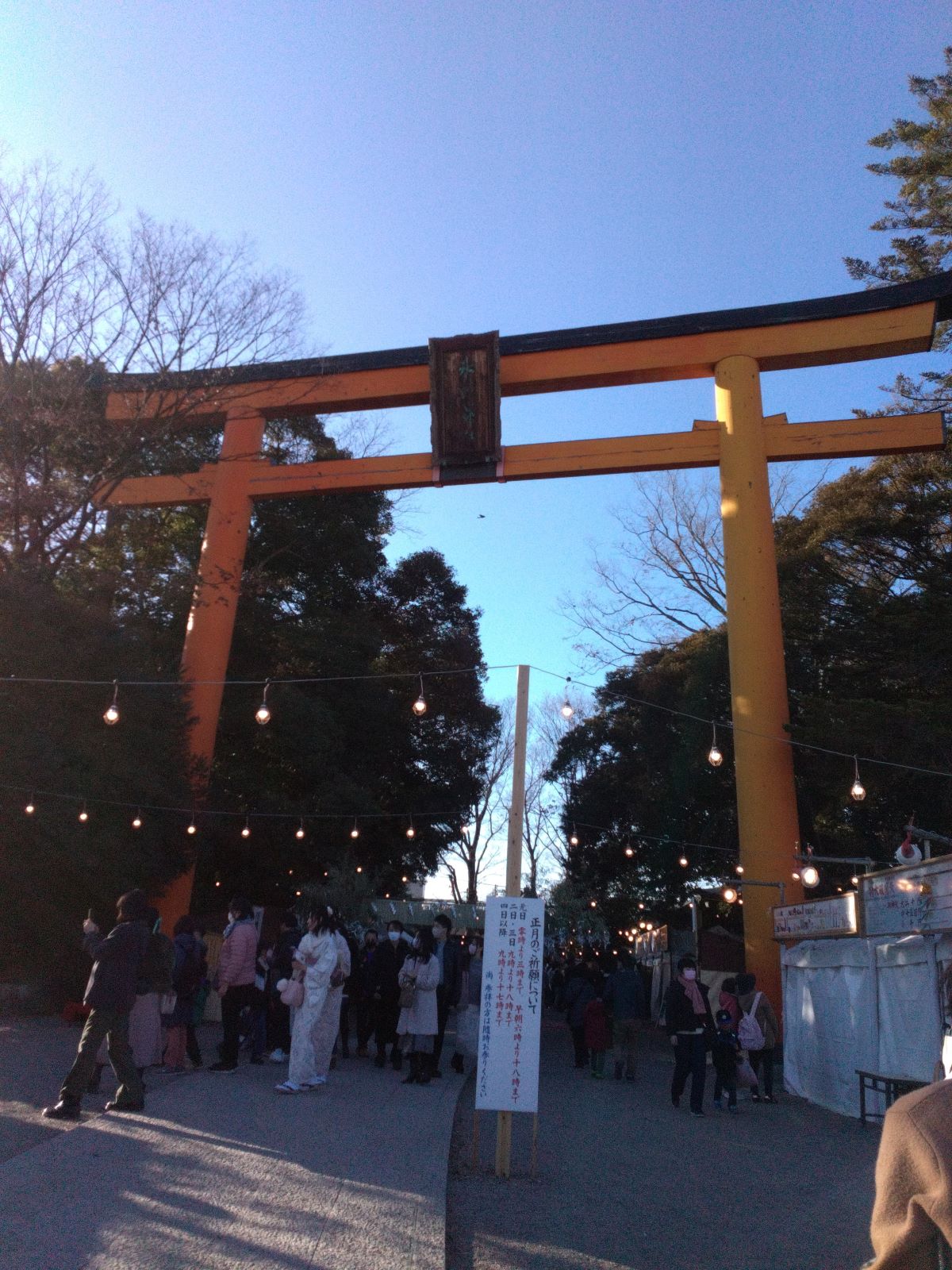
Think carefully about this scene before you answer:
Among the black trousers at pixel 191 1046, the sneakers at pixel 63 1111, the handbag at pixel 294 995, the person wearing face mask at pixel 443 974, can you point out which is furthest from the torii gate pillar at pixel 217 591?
the sneakers at pixel 63 1111

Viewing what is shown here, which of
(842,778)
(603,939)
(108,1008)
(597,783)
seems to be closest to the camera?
(108,1008)

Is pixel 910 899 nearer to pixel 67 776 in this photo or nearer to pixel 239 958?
pixel 239 958

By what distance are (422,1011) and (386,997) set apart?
1.71m

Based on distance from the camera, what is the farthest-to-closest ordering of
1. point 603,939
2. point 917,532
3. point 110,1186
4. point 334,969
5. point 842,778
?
1. point 603,939
2. point 917,532
3. point 842,778
4. point 334,969
5. point 110,1186

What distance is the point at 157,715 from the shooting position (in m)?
16.9

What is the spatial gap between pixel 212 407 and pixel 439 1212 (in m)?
14.9

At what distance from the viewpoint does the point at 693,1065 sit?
392 inches

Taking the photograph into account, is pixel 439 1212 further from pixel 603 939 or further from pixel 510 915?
pixel 603 939

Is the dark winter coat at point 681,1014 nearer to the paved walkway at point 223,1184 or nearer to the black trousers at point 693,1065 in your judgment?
the black trousers at point 693,1065

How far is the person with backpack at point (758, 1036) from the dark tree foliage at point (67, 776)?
9087 millimetres

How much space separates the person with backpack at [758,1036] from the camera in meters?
11.2

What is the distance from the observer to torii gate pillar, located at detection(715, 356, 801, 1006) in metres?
16.0

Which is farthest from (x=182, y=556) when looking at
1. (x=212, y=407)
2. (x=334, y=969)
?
(x=334, y=969)

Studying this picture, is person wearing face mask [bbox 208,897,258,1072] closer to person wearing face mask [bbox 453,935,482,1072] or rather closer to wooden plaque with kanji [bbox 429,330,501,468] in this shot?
person wearing face mask [bbox 453,935,482,1072]
